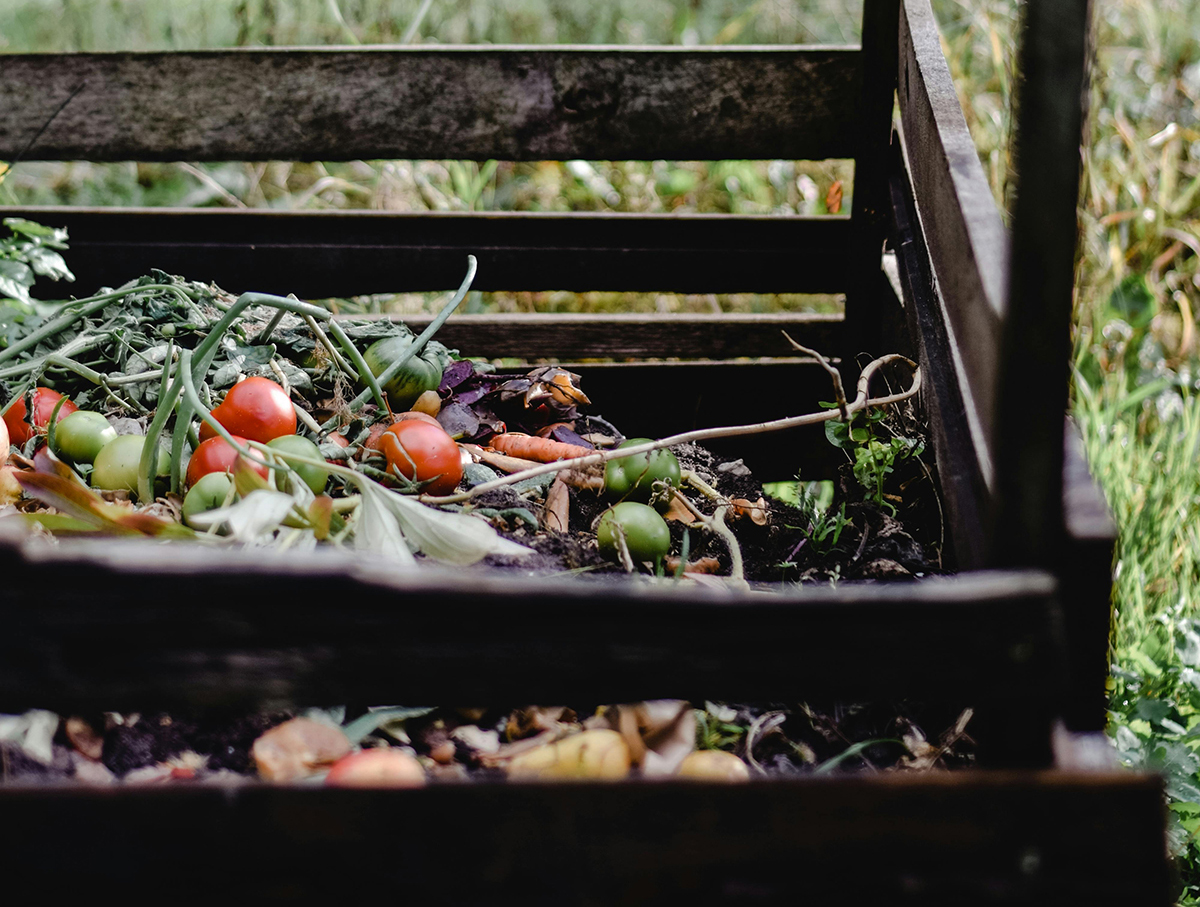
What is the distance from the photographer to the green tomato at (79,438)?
4.90ft

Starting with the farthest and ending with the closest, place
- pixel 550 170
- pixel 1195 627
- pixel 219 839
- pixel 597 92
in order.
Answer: pixel 550 170 < pixel 597 92 < pixel 1195 627 < pixel 219 839

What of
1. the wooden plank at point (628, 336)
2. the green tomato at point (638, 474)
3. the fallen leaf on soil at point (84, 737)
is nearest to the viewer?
the fallen leaf on soil at point (84, 737)

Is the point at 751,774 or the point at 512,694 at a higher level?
the point at 512,694

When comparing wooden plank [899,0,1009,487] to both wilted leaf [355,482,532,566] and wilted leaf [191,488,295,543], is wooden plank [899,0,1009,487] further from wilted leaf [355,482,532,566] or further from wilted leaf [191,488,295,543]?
wilted leaf [191,488,295,543]

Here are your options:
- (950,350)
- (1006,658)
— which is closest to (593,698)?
(1006,658)

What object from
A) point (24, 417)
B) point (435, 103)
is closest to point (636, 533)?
point (24, 417)

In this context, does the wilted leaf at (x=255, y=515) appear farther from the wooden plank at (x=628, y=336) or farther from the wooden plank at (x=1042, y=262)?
the wooden plank at (x=628, y=336)

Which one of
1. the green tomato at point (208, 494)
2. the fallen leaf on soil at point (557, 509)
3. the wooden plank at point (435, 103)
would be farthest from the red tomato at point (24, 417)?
the wooden plank at point (435, 103)

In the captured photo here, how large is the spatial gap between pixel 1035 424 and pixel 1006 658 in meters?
0.20

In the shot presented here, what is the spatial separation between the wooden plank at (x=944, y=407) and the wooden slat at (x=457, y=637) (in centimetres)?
12

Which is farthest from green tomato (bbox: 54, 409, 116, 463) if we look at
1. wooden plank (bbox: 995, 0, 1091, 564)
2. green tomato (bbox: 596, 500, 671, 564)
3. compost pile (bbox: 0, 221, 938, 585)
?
wooden plank (bbox: 995, 0, 1091, 564)

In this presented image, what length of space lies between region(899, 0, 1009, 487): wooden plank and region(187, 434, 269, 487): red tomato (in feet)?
3.09

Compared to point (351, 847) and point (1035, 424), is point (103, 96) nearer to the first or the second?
point (351, 847)

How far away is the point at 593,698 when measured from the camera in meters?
0.84
